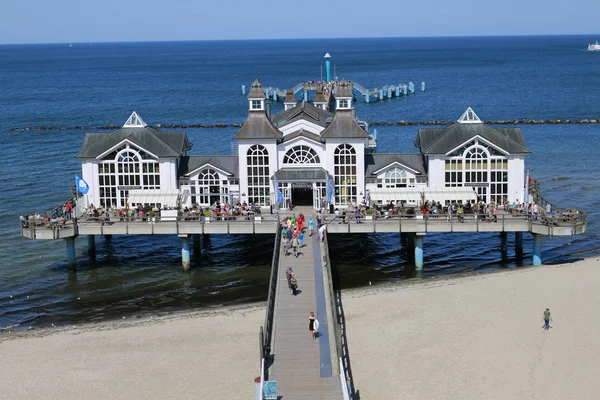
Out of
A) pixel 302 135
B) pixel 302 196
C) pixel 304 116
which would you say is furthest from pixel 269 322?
pixel 304 116

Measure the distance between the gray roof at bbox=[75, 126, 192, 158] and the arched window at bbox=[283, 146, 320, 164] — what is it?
5618 millimetres

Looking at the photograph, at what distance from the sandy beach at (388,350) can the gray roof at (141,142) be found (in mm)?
12220

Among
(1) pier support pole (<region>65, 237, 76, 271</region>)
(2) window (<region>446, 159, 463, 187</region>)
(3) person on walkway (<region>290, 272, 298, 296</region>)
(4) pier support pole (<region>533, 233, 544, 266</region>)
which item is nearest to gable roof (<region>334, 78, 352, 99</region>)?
(2) window (<region>446, 159, 463, 187</region>)

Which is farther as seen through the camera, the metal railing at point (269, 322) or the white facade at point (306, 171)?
the white facade at point (306, 171)

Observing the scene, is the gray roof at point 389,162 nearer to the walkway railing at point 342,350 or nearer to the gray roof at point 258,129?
the gray roof at point 258,129

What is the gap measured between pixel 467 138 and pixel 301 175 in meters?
8.56

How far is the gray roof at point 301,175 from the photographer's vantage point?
4681 centimetres

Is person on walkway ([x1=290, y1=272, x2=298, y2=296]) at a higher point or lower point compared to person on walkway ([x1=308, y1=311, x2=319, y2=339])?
higher

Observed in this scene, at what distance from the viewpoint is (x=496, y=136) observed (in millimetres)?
47219

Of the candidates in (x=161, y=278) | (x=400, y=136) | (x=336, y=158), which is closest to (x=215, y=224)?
(x=161, y=278)

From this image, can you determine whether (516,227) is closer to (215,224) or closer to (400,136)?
(215,224)

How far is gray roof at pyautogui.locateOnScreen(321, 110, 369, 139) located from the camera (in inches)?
1858

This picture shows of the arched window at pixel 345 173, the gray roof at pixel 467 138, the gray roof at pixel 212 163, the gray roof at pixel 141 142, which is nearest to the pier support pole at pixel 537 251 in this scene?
the gray roof at pixel 467 138

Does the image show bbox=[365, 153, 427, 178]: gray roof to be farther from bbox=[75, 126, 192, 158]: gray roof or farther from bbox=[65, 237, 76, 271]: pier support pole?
bbox=[65, 237, 76, 271]: pier support pole
